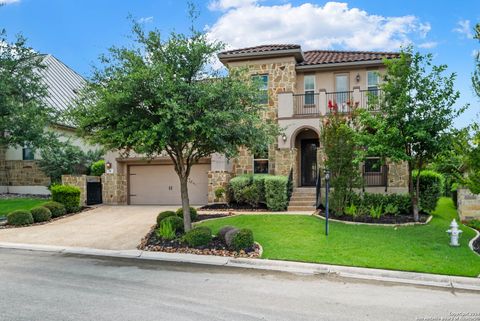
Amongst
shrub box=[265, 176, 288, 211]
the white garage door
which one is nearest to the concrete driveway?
the white garage door

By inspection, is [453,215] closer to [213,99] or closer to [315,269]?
[315,269]

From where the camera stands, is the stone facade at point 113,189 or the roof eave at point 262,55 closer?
the roof eave at point 262,55

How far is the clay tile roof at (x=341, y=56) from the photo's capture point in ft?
66.5

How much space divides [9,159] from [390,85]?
22255mm

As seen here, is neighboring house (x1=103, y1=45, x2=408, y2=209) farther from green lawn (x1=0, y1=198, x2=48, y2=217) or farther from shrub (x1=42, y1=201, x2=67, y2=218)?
shrub (x1=42, y1=201, x2=67, y2=218)

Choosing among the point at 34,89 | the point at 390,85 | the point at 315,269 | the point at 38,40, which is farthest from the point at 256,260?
the point at 38,40

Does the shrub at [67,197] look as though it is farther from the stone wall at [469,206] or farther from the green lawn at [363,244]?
the stone wall at [469,206]

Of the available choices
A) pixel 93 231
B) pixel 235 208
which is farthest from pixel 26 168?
pixel 235 208

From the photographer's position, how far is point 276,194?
16.6 meters

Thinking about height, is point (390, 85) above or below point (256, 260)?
above

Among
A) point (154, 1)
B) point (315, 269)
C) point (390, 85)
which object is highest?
point (154, 1)

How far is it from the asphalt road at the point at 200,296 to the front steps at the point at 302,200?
7.99m

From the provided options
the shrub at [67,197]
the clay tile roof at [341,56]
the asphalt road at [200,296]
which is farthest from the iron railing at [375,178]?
the shrub at [67,197]

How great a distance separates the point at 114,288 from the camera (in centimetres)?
738
